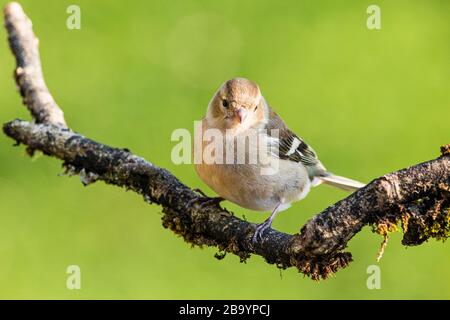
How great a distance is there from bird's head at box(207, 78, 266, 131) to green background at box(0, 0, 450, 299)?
1306 millimetres

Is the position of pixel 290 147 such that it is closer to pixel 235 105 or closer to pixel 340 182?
pixel 340 182

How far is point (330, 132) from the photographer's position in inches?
255

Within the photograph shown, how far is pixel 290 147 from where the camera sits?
169 inches

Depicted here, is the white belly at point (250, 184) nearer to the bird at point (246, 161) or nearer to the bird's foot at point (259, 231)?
the bird at point (246, 161)

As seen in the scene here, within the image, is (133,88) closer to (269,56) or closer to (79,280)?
(269,56)

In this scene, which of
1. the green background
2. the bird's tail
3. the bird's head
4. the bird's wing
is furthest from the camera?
the green background

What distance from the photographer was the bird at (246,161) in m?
3.81

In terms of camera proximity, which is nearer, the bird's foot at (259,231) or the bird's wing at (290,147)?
the bird's foot at (259,231)

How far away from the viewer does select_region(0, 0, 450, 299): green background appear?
5492 mm

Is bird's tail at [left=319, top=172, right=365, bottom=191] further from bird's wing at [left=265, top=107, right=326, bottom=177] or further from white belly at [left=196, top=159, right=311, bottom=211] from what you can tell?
white belly at [left=196, top=159, right=311, bottom=211]

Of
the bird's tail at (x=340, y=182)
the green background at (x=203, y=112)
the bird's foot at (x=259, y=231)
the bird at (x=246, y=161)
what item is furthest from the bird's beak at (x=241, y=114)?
the green background at (x=203, y=112)

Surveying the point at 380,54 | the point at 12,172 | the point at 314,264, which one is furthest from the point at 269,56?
the point at 314,264

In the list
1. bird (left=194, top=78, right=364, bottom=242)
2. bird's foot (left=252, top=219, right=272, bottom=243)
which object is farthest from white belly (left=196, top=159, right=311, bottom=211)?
bird's foot (left=252, top=219, right=272, bottom=243)

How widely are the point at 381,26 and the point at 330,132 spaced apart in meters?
1.53
